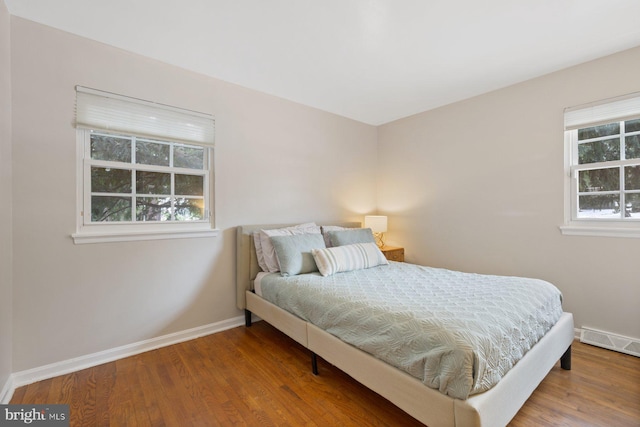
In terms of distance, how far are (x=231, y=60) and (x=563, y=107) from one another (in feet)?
10.00

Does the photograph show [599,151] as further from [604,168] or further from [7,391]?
[7,391]

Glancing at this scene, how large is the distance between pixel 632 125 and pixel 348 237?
2637mm

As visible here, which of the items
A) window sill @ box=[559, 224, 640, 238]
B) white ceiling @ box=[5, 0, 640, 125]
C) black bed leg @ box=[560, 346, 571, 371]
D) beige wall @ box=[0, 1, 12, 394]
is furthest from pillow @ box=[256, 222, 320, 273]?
window sill @ box=[559, 224, 640, 238]

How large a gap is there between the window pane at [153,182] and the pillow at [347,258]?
148cm

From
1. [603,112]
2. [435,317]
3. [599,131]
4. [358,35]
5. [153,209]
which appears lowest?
[435,317]

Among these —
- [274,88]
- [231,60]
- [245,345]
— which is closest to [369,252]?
[245,345]

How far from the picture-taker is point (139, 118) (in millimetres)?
2418

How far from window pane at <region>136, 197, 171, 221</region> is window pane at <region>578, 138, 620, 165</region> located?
386cm

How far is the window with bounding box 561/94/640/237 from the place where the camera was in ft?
7.88

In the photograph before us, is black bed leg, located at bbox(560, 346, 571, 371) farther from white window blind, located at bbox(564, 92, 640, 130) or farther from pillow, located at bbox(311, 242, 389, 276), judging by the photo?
white window blind, located at bbox(564, 92, 640, 130)

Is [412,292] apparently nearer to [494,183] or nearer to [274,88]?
[494,183]

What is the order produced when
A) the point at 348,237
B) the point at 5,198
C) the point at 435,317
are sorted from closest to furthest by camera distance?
the point at 435,317, the point at 5,198, the point at 348,237

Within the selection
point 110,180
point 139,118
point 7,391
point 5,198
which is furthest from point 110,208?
point 7,391

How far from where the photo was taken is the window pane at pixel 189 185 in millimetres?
2709
